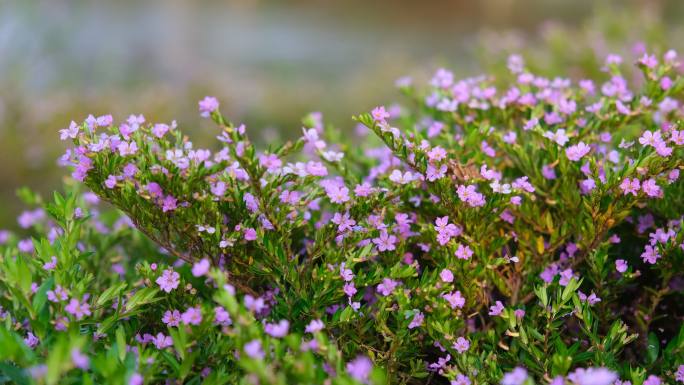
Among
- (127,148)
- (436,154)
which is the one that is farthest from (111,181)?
(436,154)

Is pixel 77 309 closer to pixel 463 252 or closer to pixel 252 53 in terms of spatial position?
pixel 463 252

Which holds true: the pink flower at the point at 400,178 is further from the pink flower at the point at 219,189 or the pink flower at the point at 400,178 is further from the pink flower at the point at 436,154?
the pink flower at the point at 219,189

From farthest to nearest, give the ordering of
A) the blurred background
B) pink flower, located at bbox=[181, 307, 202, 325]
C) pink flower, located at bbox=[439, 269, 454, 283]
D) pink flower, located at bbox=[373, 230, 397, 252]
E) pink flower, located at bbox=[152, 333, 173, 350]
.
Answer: the blurred background → pink flower, located at bbox=[373, 230, 397, 252] → pink flower, located at bbox=[439, 269, 454, 283] → pink flower, located at bbox=[152, 333, 173, 350] → pink flower, located at bbox=[181, 307, 202, 325]

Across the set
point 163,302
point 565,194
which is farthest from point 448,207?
point 163,302

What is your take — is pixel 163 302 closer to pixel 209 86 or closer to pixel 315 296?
pixel 315 296

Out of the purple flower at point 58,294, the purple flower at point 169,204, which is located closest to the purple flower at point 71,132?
the purple flower at point 169,204

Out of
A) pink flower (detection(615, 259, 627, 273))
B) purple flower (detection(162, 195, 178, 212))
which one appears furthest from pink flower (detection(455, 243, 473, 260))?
purple flower (detection(162, 195, 178, 212))

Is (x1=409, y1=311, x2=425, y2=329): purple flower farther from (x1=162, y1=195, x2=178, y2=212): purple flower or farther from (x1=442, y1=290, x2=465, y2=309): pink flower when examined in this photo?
(x1=162, y1=195, x2=178, y2=212): purple flower
